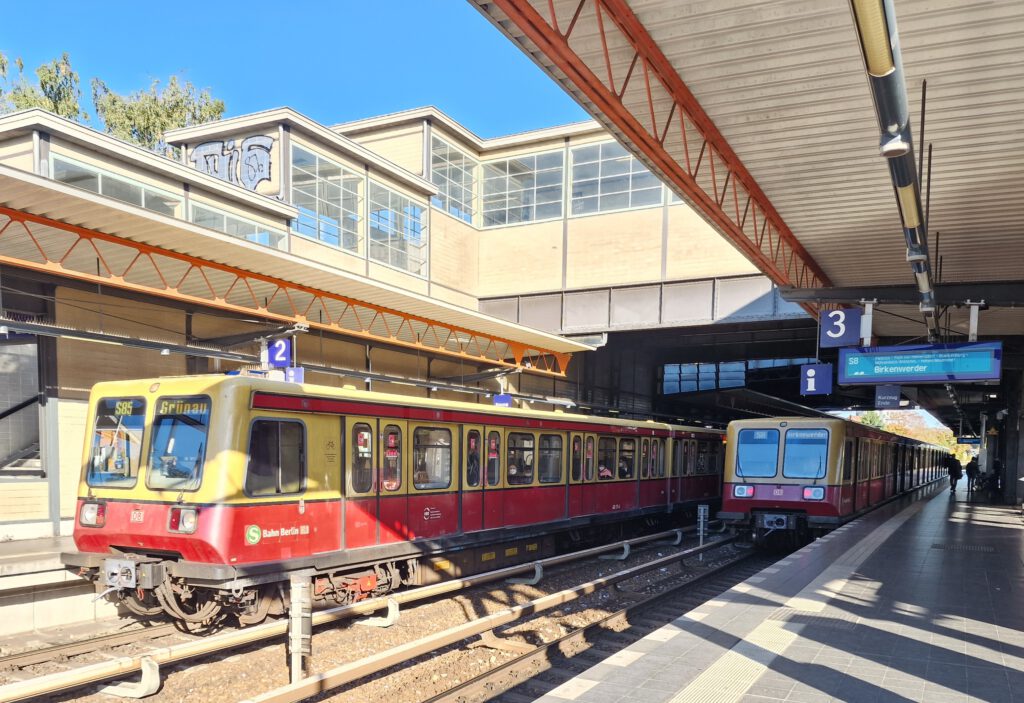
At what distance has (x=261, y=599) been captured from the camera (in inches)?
343

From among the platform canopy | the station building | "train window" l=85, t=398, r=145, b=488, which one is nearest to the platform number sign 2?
the station building

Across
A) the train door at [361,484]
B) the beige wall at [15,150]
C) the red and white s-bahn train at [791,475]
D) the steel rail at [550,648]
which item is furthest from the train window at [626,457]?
the beige wall at [15,150]

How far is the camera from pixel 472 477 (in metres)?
11.9

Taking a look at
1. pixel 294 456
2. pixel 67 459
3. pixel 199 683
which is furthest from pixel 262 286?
pixel 199 683

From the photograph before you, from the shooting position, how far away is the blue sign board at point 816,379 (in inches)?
570

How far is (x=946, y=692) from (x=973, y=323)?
7.94m

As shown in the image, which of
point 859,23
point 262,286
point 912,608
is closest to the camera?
point 859,23

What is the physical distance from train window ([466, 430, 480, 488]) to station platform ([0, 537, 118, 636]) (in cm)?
516

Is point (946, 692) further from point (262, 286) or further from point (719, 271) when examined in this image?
point (719, 271)

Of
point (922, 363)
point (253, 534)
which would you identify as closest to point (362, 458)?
point (253, 534)

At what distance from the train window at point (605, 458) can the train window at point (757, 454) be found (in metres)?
2.63

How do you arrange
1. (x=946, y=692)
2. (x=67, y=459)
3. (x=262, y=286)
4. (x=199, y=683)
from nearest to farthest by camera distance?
(x=946, y=692) → (x=199, y=683) → (x=67, y=459) → (x=262, y=286)

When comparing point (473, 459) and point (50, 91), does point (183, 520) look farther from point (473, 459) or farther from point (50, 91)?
point (50, 91)

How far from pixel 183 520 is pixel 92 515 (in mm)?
1632
